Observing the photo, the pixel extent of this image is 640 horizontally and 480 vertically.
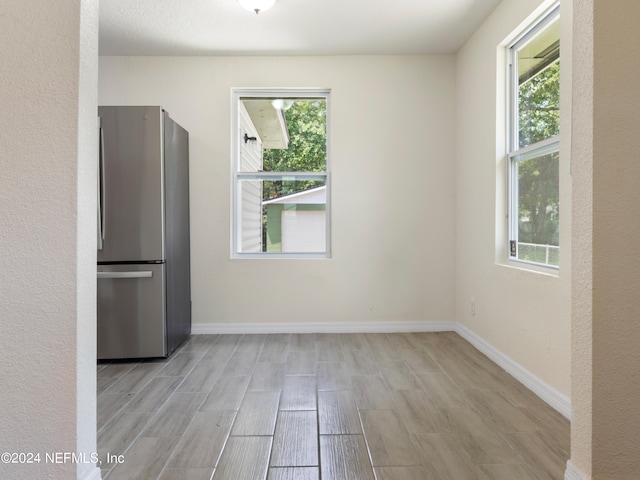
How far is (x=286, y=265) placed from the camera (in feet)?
11.4

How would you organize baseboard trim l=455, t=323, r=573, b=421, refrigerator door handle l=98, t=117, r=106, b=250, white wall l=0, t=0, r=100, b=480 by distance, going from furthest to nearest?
refrigerator door handle l=98, t=117, r=106, b=250 → baseboard trim l=455, t=323, r=573, b=421 → white wall l=0, t=0, r=100, b=480

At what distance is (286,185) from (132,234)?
1449 mm

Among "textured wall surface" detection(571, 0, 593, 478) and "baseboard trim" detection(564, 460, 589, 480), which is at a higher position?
A: "textured wall surface" detection(571, 0, 593, 478)

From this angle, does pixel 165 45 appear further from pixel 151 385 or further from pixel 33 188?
pixel 151 385

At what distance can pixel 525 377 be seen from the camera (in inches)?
89.5

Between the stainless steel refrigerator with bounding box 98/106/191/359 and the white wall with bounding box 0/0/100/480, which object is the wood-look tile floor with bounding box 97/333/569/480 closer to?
the stainless steel refrigerator with bounding box 98/106/191/359

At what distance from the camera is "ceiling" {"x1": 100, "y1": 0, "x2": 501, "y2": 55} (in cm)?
266

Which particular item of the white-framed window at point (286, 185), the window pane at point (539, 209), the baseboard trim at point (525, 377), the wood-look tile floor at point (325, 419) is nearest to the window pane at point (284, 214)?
the white-framed window at point (286, 185)

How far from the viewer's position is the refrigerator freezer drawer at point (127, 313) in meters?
2.70

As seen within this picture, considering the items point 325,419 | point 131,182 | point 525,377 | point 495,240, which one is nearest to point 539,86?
point 495,240

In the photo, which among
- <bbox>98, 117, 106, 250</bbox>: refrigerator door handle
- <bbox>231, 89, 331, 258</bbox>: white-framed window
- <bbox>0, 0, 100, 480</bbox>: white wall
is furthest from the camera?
<bbox>231, 89, 331, 258</bbox>: white-framed window

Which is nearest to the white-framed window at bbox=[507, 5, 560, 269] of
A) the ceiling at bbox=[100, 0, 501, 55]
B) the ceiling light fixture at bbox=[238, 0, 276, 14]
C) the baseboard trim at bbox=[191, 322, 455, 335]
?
the ceiling at bbox=[100, 0, 501, 55]

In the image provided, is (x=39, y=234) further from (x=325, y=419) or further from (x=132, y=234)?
(x=132, y=234)

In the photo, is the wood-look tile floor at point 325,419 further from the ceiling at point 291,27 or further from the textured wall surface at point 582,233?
the ceiling at point 291,27
